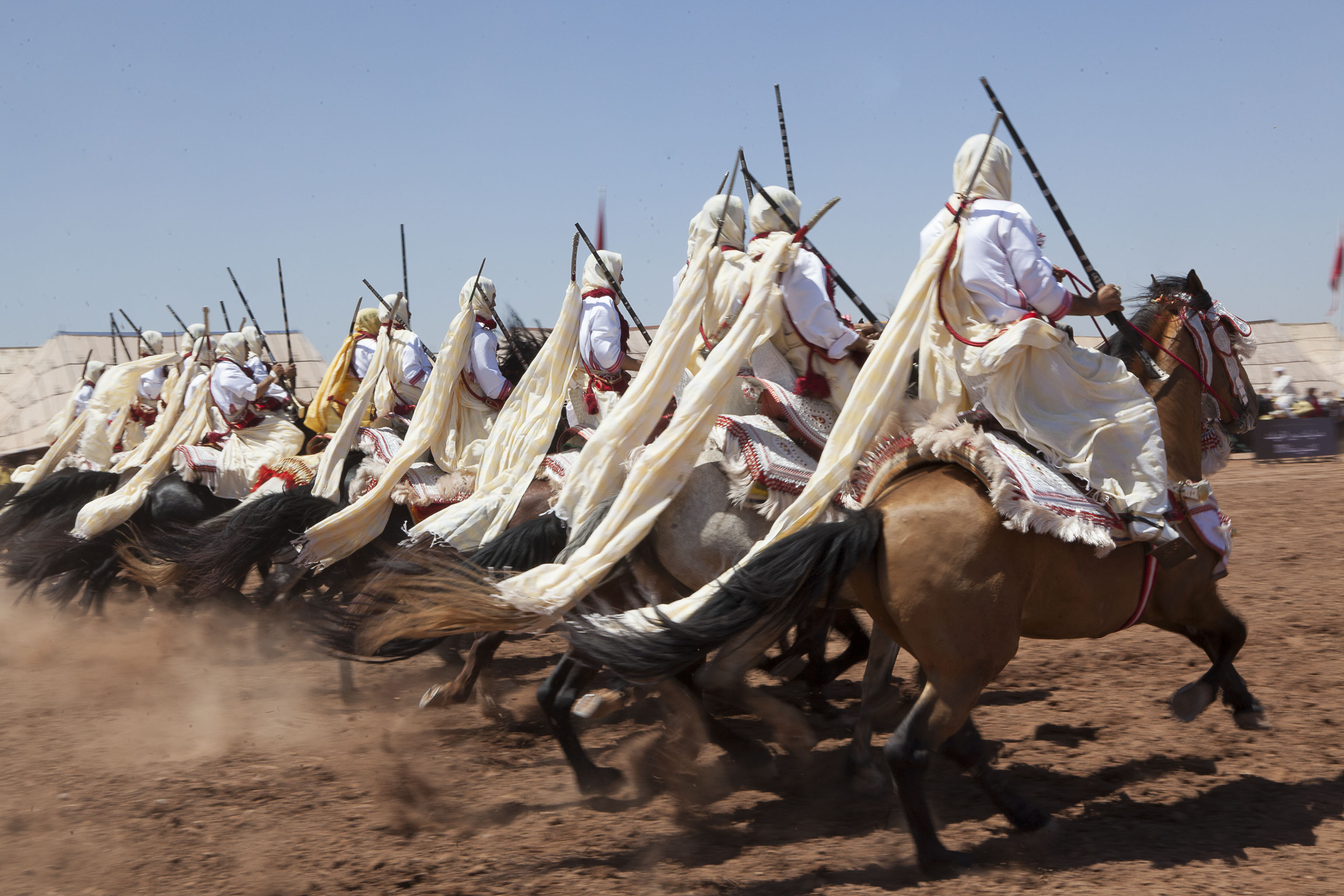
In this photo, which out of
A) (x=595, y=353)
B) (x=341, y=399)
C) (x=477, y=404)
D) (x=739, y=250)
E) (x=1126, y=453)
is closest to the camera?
(x=1126, y=453)

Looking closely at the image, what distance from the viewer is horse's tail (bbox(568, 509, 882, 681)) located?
136 inches

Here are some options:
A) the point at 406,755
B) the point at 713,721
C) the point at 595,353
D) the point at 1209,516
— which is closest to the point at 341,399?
the point at 595,353

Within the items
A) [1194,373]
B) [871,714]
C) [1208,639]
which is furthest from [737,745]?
[1194,373]

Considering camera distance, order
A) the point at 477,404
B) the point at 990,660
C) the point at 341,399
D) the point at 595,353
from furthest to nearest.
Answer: the point at 341,399, the point at 477,404, the point at 595,353, the point at 990,660

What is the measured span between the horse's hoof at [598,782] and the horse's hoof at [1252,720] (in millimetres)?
2549

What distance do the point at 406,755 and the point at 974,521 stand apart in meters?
2.99

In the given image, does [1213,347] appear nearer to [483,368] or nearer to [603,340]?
[603,340]

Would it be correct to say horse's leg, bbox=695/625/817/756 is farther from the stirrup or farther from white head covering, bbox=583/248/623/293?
white head covering, bbox=583/248/623/293

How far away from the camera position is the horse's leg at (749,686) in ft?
11.8

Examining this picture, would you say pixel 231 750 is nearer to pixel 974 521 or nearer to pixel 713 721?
pixel 713 721

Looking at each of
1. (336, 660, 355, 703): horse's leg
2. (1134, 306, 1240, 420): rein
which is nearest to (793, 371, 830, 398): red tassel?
(1134, 306, 1240, 420): rein

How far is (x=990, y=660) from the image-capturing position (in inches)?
133

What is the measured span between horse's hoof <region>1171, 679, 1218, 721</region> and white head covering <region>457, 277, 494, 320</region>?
4.40 meters

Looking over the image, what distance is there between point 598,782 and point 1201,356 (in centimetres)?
302
